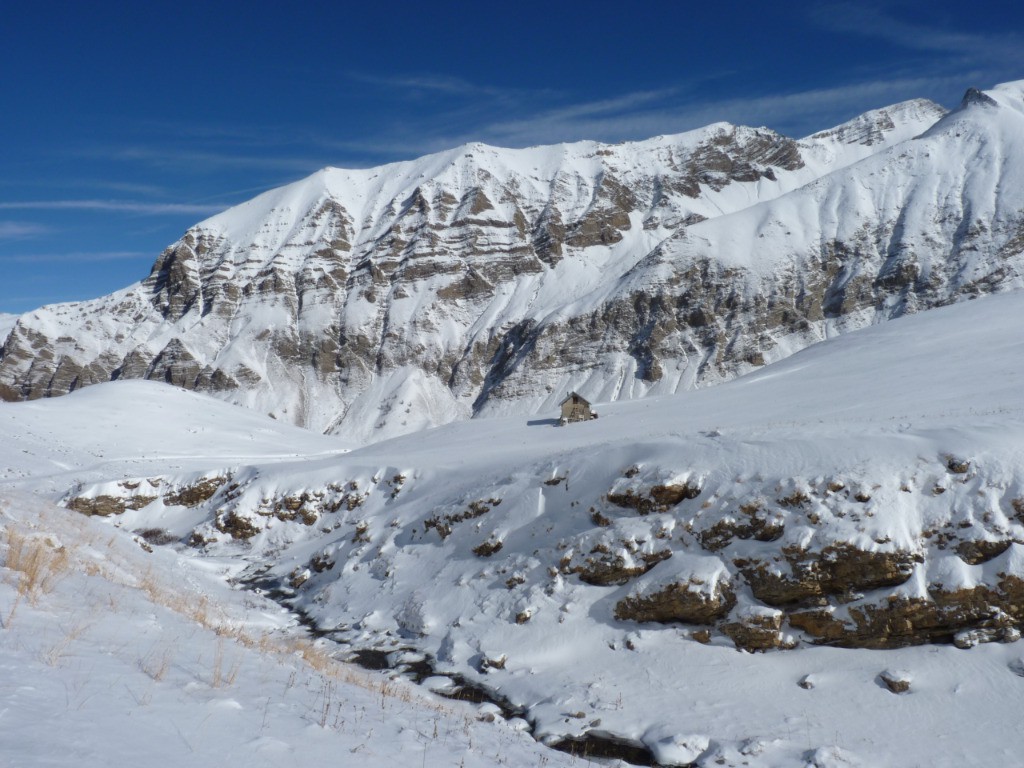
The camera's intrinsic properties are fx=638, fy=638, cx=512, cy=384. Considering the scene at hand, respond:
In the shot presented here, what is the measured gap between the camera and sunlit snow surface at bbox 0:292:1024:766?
5621mm

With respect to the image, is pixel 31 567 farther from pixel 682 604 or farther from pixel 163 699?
pixel 682 604

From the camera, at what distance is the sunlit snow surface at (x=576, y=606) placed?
221 inches

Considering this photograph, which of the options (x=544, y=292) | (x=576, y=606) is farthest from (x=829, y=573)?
(x=544, y=292)

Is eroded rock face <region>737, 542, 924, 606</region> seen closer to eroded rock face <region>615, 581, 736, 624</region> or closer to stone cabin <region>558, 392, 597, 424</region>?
eroded rock face <region>615, 581, 736, 624</region>

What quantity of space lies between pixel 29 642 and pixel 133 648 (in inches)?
38.0

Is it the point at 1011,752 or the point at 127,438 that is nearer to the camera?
the point at 1011,752

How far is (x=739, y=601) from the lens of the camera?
14.8 m

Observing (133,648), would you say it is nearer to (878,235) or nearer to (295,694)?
(295,694)

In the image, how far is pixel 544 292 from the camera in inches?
6727

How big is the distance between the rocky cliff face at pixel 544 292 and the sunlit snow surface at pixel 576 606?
334 ft

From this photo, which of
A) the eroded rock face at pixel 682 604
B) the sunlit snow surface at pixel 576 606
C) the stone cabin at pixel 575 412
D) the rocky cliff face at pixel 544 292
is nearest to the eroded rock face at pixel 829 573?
the sunlit snow surface at pixel 576 606

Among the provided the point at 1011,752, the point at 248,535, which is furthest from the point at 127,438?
the point at 1011,752

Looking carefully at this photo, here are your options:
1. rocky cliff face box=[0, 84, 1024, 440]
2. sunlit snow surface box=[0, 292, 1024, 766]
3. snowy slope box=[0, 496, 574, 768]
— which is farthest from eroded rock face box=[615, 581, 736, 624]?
rocky cliff face box=[0, 84, 1024, 440]

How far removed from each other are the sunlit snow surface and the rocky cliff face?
10184 centimetres
